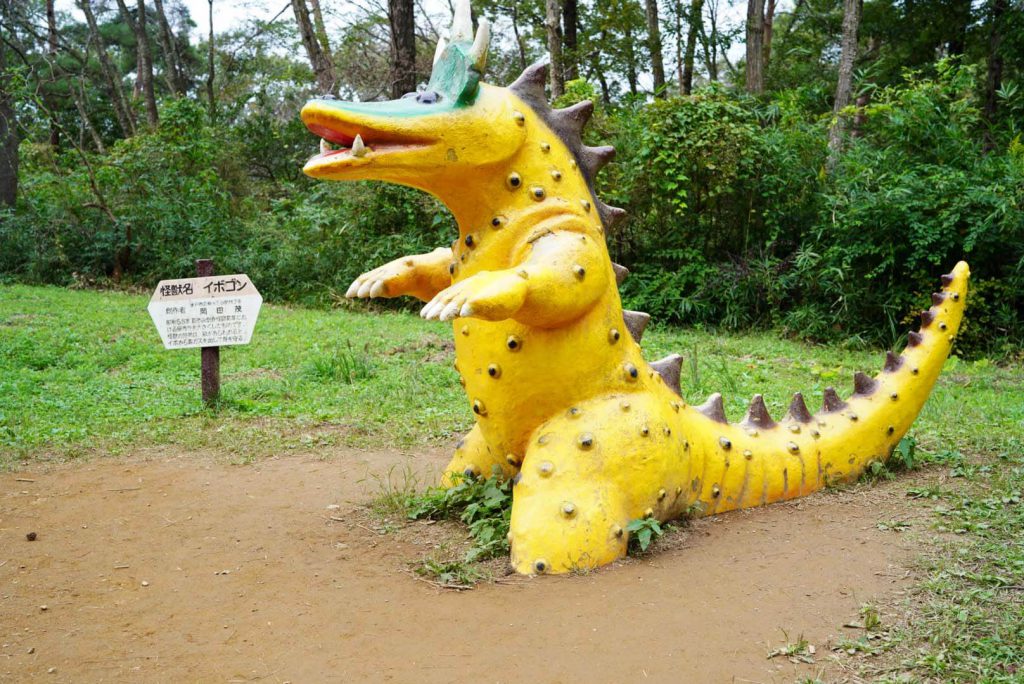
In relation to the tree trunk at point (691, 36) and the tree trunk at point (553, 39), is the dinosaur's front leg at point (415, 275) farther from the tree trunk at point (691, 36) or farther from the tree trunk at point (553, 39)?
the tree trunk at point (691, 36)

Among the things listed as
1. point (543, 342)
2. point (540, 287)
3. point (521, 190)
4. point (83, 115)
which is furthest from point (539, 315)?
point (83, 115)

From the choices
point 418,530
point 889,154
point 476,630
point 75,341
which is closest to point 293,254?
point 75,341

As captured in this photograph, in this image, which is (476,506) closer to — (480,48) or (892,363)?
(480,48)

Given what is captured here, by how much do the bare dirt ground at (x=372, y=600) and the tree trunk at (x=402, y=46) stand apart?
27.2 ft

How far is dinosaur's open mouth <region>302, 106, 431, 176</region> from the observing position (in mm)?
3076

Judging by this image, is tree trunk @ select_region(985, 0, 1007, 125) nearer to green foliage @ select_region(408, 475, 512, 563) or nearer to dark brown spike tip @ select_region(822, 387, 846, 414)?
dark brown spike tip @ select_region(822, 387, 846, 414)

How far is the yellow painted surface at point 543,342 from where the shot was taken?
3107mm

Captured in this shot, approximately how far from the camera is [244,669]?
2.44 meters

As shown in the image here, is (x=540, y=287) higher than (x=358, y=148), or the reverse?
(x=358, y=148)

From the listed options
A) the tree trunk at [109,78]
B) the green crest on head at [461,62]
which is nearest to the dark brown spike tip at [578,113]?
the green crest on head at [461,62]

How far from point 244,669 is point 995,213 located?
7.61 m

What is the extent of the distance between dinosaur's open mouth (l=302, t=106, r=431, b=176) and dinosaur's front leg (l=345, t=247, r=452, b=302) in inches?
20.8

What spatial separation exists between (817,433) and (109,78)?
17965 millimetres

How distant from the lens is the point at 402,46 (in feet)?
37.7
